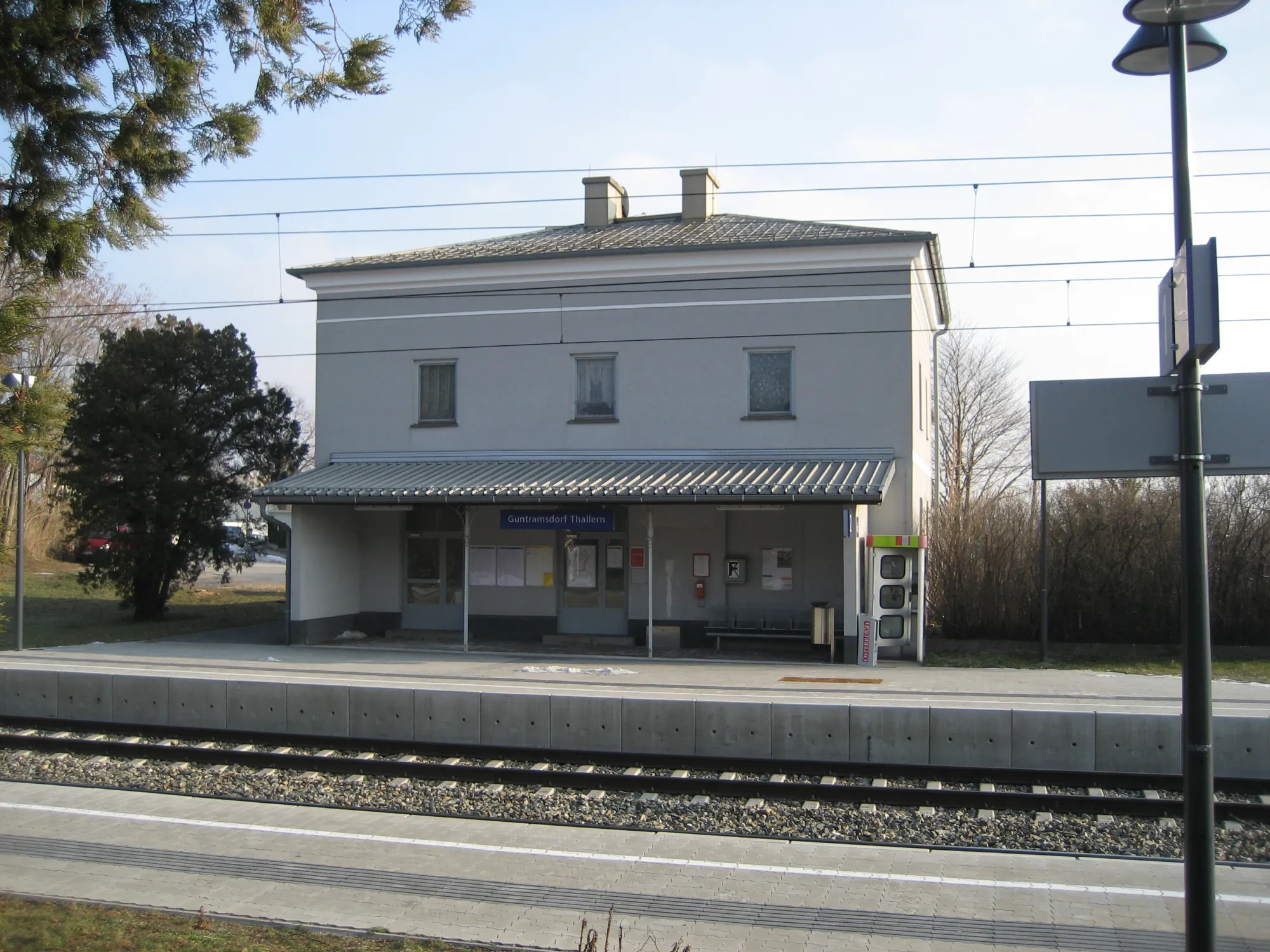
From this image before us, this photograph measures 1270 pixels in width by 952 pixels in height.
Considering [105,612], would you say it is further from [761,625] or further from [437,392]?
[761,625]

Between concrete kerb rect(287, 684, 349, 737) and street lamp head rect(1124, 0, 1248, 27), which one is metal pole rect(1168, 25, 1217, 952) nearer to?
street lamp head rect(1124, 0, 1248, 27)

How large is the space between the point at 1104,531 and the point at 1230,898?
1624 cm

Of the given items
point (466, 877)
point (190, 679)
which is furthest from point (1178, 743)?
point (190, 679)

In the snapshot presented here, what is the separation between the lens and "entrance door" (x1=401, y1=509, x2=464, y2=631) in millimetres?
23422

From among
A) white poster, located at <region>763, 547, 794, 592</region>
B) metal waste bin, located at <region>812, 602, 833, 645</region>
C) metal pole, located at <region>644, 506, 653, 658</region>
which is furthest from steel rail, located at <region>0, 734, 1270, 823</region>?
white poster, located at <region>763, 547, 794, 592</region>

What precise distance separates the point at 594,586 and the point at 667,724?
10.3 meters

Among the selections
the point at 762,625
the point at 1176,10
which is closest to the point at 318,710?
the point at 762,625

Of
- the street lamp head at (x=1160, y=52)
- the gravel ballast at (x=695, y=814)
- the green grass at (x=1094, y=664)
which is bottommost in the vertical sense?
the gravel ballast at (x=695, y=814)

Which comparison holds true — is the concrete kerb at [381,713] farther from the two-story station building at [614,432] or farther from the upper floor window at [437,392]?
the upper floor window at [437,392]

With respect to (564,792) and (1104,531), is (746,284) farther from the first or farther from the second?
(564,792)

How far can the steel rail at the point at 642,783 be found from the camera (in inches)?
390

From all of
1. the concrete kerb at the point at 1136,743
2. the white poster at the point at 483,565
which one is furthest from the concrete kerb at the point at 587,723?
the white poster at the point at 483,565

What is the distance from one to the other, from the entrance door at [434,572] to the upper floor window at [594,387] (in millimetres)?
3673

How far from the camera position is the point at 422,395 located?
2377 centimetres
